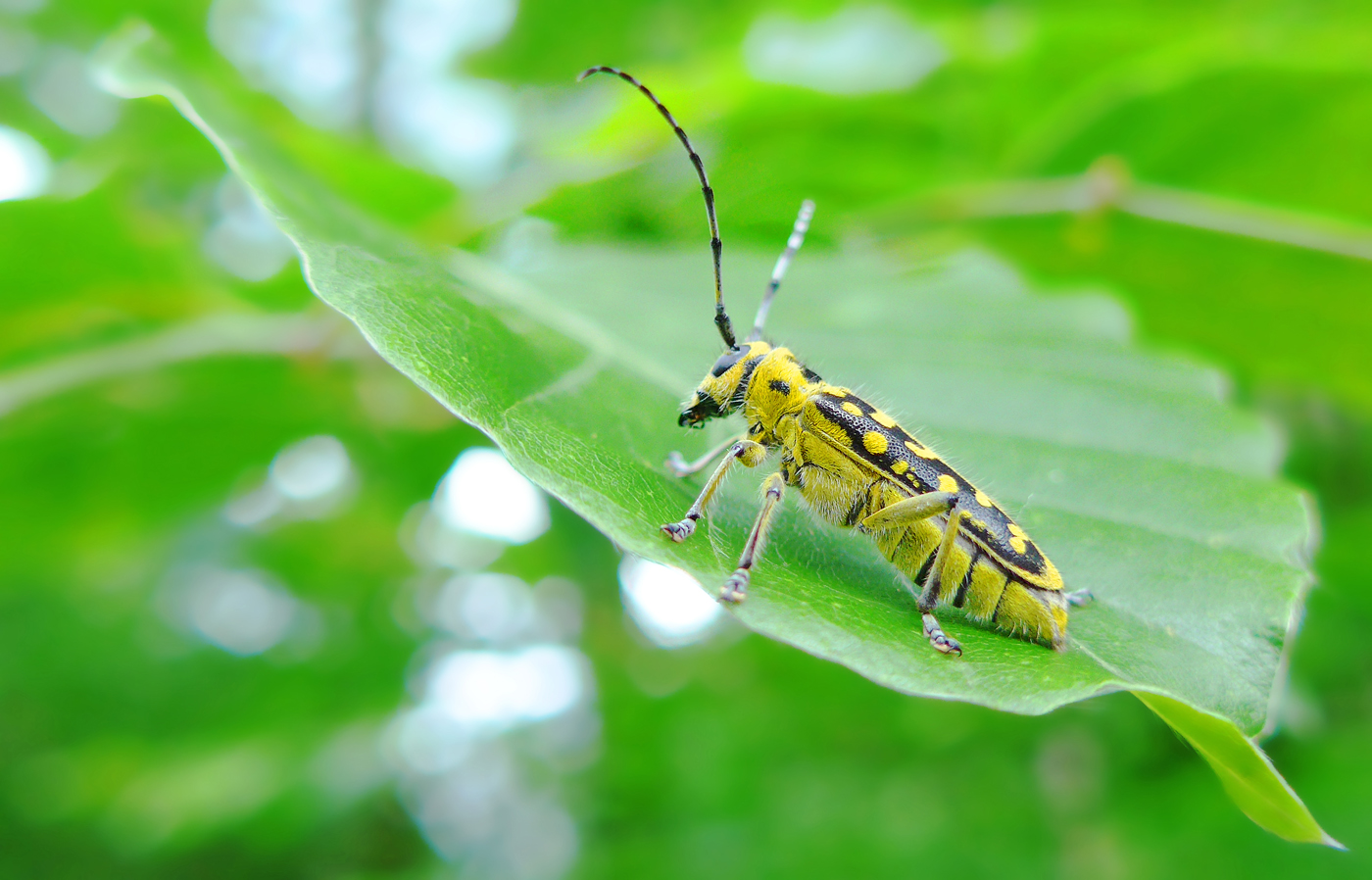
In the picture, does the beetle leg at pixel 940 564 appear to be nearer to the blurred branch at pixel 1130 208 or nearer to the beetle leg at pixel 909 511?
the beetle leg at pixel 909 511

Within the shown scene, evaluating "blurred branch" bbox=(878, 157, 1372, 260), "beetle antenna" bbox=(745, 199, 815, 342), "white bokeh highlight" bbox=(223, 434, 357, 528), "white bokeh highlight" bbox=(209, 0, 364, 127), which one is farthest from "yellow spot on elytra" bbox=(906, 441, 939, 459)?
"white bokeh highlight" bbox=(209, 0, 364, 127)

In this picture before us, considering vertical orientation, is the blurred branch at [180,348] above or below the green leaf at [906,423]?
below

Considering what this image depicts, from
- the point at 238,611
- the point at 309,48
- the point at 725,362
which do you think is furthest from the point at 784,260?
the point at 238,611

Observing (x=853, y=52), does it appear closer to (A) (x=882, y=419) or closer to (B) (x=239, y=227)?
(A) (x=882, y=419)

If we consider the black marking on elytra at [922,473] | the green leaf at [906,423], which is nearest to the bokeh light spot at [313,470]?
the green leaf at [906,423]

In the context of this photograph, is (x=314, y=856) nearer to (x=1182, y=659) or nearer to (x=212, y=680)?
(x=212, y=680)

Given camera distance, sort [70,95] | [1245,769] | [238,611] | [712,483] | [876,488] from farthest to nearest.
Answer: [238,611] < [70,95] < [876,488] < [712,483] < [1245,769]

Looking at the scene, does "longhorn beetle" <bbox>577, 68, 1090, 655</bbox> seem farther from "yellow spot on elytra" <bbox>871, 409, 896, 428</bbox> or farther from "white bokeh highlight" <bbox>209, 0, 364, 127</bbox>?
"white bokeh highlight" <bbox>209, 0, 364, 127</bbox>
